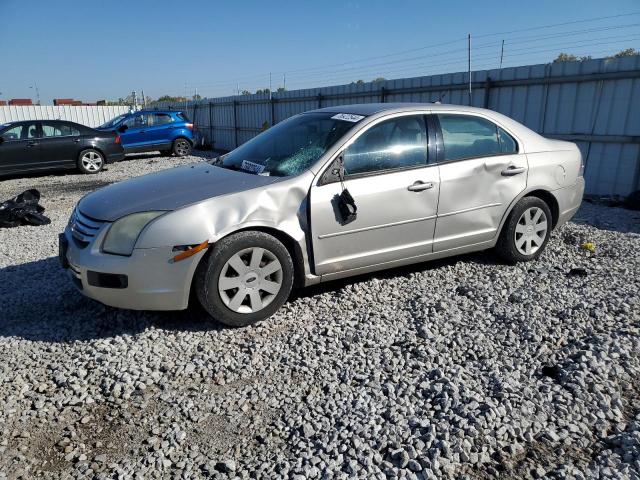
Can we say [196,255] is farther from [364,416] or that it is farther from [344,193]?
[364,416]

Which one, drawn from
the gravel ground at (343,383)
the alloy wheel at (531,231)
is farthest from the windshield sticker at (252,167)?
the alloy wheel at (531,231)

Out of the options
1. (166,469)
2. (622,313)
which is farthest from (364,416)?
(622,313)

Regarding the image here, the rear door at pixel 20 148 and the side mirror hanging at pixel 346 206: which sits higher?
the side mirror hanging at pixel 346 206

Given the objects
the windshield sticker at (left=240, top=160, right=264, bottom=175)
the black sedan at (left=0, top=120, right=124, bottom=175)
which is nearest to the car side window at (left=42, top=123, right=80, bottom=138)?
the black sedan at (left=0, top=120, right=124, bottom=175)

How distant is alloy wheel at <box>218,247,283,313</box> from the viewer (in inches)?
140

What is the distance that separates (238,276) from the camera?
11.8 feet

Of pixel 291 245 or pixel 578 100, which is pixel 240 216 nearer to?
pixel 291 245

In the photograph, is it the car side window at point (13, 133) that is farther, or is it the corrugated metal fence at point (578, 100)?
the car side window at point (13, 133)

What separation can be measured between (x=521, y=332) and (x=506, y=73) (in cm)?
708

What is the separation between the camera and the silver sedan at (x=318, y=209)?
3.46 meters

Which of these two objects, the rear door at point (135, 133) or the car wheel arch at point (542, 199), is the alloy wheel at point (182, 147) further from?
the car wheel arch at point (542, 199)

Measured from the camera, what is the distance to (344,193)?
12.6 ft

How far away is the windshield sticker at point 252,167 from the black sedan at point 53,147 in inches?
399

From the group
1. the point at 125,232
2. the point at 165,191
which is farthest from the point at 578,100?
the point at 125,232
